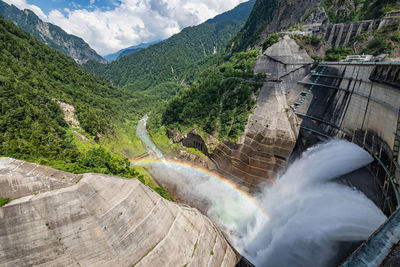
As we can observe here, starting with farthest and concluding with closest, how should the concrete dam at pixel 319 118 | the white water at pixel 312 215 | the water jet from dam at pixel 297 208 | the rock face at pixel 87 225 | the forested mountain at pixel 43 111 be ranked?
the forested mountain at pixel 43 111 → the concrete dam at pixel 319 118 → the water jet from dam at pixel 297 208 → the white water at pixel 312 215 → the rock face at pixel 87 225

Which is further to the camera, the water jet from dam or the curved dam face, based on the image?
the curved dam face

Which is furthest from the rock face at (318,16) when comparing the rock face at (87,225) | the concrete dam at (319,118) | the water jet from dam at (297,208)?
the rock face at (87,225)

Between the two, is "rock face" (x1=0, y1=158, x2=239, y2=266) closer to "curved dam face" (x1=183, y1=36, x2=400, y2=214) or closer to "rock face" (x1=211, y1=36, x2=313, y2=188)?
"curved dam face" (x1=183, y1=36, x2=400, y2=214)

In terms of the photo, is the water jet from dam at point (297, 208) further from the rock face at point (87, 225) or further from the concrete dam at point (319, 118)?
the rock face at point (87, 225)

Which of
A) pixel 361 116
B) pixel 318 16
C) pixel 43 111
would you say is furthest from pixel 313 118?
pixel 43 111

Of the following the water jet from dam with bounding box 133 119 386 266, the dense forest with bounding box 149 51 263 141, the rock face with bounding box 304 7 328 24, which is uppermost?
the rock face with bounding box 304 7 328 24

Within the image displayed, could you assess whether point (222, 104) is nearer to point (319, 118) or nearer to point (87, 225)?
point (319, 118)

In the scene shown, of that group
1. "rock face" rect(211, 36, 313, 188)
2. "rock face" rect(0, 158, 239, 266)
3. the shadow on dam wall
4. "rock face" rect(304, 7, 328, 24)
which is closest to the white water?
the shadow on dam wall
